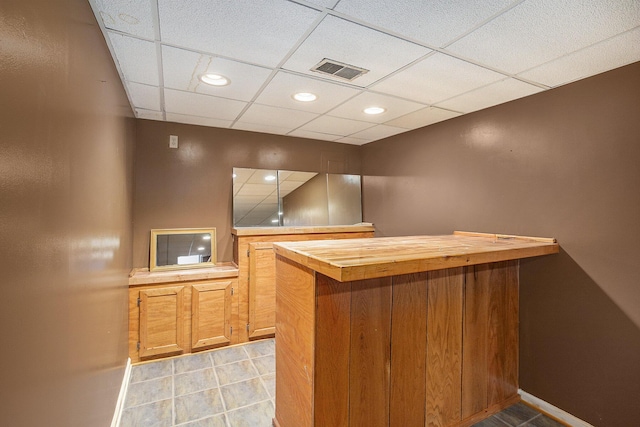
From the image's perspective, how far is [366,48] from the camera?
5.90 ft

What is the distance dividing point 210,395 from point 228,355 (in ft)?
2.24

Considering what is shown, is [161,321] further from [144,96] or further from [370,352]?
[370,352]

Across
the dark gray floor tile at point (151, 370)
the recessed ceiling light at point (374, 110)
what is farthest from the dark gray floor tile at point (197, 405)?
the recessed ceiling light at point (374, 110)

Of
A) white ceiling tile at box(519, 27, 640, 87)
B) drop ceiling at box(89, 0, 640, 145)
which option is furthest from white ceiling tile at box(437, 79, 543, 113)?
white ceiling tile at box(519, 27, 640, 87)

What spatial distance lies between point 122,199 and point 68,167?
147 cm

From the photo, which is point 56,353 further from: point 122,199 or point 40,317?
point 122,199

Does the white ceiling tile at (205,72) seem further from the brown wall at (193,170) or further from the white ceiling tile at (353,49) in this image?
the brown wall at (193,170)

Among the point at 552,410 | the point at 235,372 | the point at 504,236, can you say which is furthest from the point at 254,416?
the point at 504,236

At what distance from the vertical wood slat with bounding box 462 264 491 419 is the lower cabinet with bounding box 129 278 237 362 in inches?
91.3

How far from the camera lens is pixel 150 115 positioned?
3164 millimetres

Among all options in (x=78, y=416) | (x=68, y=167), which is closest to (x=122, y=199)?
(x=68, y=167)

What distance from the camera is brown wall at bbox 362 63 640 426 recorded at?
196cm

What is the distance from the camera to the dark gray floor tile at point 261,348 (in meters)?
3.22

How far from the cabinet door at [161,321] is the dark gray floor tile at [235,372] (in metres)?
0.57
